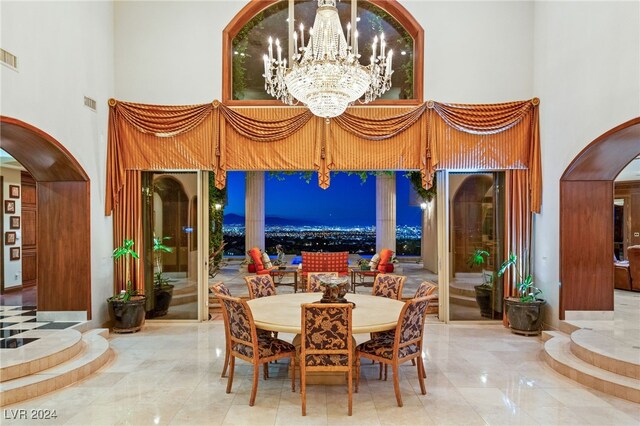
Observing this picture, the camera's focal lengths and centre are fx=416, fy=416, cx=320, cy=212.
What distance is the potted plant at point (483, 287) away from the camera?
678cm

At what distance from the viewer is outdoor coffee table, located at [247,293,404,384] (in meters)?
3.67

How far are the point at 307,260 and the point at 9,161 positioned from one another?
238 inches

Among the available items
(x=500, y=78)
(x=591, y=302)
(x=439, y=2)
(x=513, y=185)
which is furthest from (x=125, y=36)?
(x=591, y=302)

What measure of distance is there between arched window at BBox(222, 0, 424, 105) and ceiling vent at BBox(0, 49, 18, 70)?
287 cm

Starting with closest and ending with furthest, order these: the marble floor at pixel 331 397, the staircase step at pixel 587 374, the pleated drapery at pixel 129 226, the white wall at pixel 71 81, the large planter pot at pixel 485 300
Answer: the marble floor at pixel 331 397 → the staircase step at pixel 587 374 → the white wall at pixel 71 81 → the pleated drapery at pixel 129 226 → the large planter pot at pixel 485 300

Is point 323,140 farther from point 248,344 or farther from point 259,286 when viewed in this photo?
point 248,344

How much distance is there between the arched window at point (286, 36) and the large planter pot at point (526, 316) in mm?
3475

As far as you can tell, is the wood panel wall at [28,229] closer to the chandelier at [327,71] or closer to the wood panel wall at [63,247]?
the wood panel wall at [63,247]

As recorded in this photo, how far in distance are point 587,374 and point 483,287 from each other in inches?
107

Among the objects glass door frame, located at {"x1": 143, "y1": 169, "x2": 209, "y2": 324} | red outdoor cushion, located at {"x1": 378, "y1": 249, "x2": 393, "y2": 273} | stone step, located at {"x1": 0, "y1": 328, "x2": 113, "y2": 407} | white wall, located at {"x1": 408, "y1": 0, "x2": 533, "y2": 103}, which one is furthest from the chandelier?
red outdoor cushion, located at {"x1": 378, "y1": 249, "x2": 393, "y2": 273}

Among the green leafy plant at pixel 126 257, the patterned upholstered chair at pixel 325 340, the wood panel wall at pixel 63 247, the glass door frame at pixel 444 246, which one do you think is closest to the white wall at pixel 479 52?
the glass door frame at pixel 444 246

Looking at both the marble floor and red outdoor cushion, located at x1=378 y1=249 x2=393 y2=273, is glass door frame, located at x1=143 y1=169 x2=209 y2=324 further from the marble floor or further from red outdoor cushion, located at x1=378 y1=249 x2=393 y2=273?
red outdoor cushion, located at x1=378 y1=249 x2=393 y2=273

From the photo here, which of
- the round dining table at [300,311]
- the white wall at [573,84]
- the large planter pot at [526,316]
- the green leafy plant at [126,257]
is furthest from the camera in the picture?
the green leafy plant at [126,257]

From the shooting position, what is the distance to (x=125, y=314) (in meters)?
5.89
